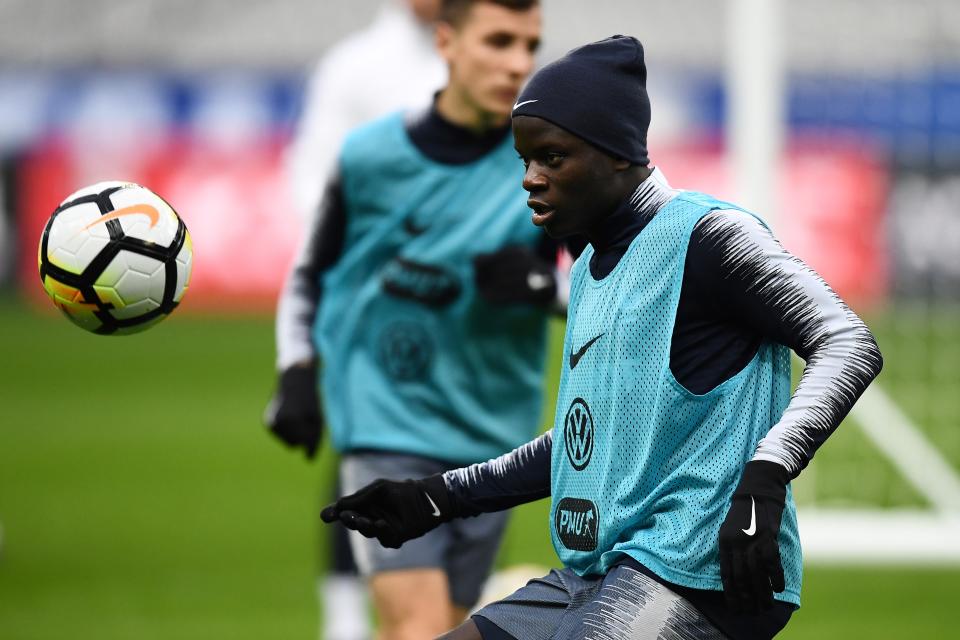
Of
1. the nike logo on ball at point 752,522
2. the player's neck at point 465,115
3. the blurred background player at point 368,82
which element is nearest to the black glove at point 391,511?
the nike logo on ball at point 752,522

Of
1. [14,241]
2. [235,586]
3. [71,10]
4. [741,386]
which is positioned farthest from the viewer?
[71,10]

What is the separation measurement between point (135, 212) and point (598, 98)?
127 cm

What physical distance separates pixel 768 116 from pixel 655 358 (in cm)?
536

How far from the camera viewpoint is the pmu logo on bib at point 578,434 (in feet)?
10.5

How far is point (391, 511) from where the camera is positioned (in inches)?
135

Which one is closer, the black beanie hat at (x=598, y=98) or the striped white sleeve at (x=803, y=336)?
the striped white sleeve at (x=803, y=336)

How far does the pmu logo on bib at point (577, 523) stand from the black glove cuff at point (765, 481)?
0.42 m

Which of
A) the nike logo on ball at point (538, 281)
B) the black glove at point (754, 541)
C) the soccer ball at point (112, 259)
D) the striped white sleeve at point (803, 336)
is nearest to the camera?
the black glove at point (754, 541)

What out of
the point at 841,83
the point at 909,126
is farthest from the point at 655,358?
the point at 909,126

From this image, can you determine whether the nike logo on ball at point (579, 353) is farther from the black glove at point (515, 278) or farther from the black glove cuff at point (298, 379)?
the black glove cuff at point (298, 379)

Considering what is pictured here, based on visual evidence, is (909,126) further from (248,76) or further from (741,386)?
(248,76)

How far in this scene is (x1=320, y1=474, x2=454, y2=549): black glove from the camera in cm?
339

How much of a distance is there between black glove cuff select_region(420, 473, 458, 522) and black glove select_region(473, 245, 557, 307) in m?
1.15

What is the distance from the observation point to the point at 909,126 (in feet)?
34.0
